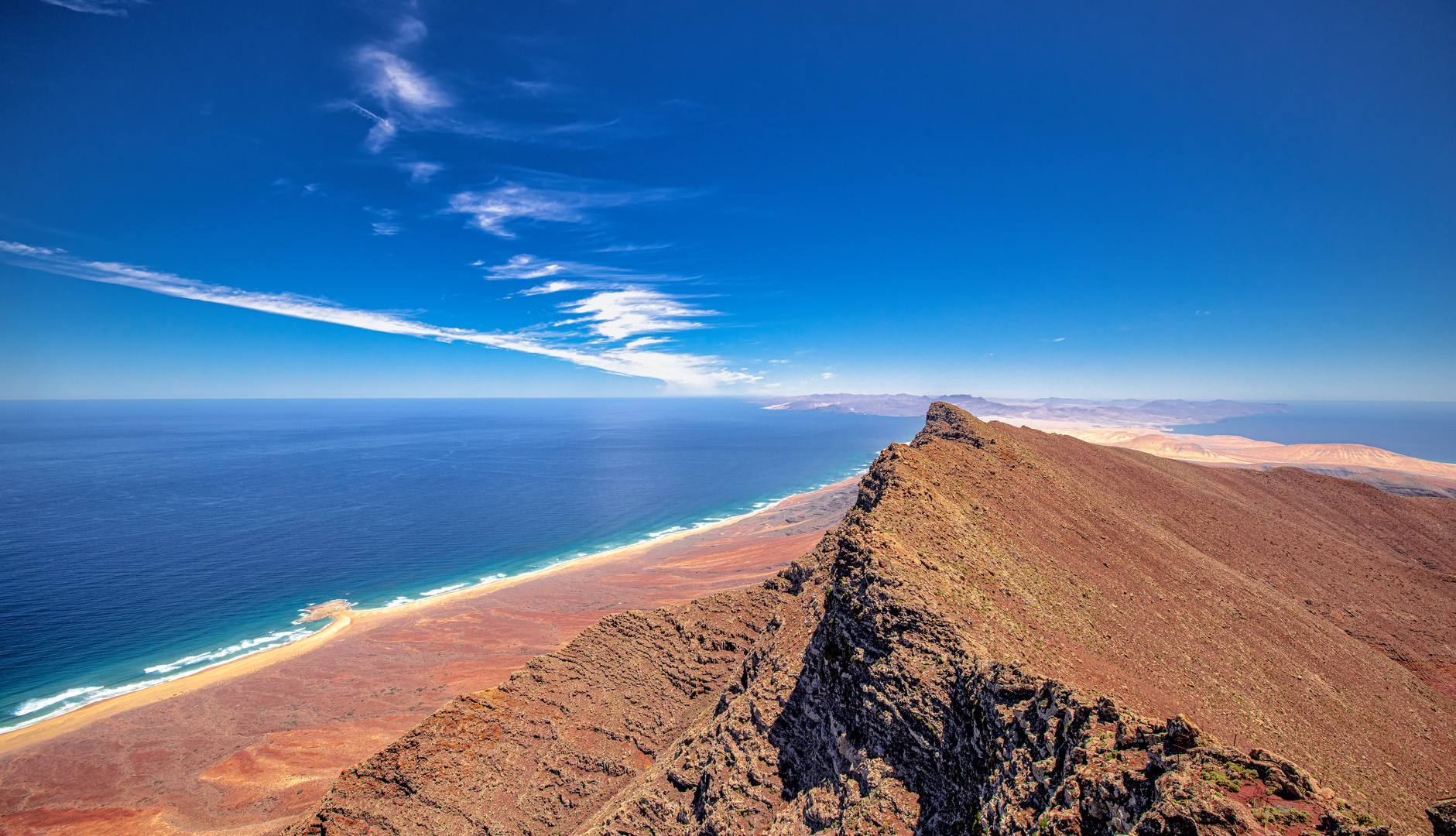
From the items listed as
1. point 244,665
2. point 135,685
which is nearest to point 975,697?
point 244,665

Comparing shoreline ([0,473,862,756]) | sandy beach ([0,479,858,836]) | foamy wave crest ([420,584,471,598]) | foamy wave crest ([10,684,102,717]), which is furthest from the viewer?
foamy wave crest ([420,584,471,598])

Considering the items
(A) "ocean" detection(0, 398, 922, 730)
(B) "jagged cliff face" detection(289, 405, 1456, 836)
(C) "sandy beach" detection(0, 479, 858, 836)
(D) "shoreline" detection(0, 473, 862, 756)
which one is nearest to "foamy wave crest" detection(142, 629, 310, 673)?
(A) "ocean" detection(0, 398, 922, 730)

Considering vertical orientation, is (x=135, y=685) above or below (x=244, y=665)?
below

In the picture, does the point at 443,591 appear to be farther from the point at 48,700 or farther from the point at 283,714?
the point at 48,700

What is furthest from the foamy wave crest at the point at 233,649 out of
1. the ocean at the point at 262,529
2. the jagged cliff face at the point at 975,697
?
the jagged cliff face at the point at 975,697

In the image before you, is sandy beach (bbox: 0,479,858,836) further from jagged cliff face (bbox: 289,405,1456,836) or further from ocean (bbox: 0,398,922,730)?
jagged cliff face (bbox: 289,405,1456,836)

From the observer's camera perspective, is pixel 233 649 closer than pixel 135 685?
No

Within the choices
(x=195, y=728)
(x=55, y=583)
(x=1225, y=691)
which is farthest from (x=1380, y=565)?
(x=55, y=583)
